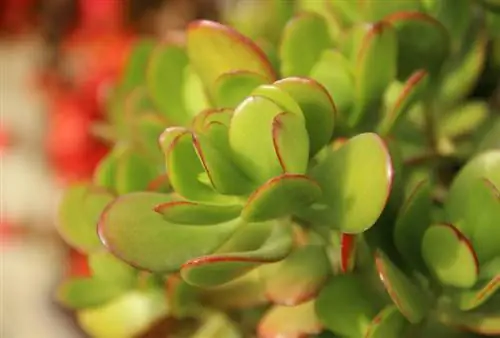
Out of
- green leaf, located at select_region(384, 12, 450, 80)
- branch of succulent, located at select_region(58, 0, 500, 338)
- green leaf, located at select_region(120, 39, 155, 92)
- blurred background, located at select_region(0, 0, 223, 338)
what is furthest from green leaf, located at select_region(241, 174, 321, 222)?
blurred background, located at select_region(0, 0, 223, 338)

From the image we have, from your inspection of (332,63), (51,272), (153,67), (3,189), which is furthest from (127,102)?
(3,189)

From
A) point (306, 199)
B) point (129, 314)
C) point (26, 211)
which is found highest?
point (306, 199)

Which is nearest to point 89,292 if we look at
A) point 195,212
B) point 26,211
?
point 195,212

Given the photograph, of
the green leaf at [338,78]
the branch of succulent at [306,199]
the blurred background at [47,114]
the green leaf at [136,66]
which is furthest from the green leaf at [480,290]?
the blurred background at [47,114]

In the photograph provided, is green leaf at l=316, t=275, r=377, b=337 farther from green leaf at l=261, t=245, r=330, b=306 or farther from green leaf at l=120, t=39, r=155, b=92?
green leaf at l=120, t=39, r=155, b=92

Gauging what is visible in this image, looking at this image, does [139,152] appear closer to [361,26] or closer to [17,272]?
[361,26]

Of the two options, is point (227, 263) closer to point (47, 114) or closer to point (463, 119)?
point (463, 119)
